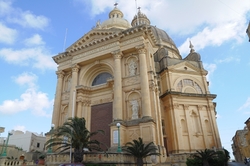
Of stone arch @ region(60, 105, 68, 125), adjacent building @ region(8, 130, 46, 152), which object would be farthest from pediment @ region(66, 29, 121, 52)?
adjacent building @ region(8, 130, 46, 152)

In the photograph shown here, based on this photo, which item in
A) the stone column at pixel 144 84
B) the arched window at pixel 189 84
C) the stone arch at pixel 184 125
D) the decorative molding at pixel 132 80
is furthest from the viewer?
the arched window at pixel 189 84

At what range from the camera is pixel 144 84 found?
2023cm

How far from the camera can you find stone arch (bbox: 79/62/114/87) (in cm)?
2488

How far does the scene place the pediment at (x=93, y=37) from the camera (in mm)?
23625

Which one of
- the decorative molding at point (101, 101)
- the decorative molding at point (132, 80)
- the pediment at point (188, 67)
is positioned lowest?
the decorative molding at point (101, 101)

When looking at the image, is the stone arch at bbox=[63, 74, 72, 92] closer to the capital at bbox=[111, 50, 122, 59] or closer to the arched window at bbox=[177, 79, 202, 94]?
the capital at bbox=[111, 50, 122, 59]

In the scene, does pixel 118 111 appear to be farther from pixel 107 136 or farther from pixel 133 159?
pixel 133 159

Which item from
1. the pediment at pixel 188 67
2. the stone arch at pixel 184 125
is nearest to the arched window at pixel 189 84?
the pediment at pixel 188 67

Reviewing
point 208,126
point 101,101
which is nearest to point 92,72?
point 101,101

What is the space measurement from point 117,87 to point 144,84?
2.84m

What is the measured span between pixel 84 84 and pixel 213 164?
635 inches

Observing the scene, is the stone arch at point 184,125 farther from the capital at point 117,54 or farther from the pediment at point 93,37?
the pediment at point 93,37

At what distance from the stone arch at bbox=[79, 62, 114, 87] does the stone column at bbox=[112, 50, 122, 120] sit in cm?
232

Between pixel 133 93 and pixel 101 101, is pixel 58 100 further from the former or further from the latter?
pixel 133 93
